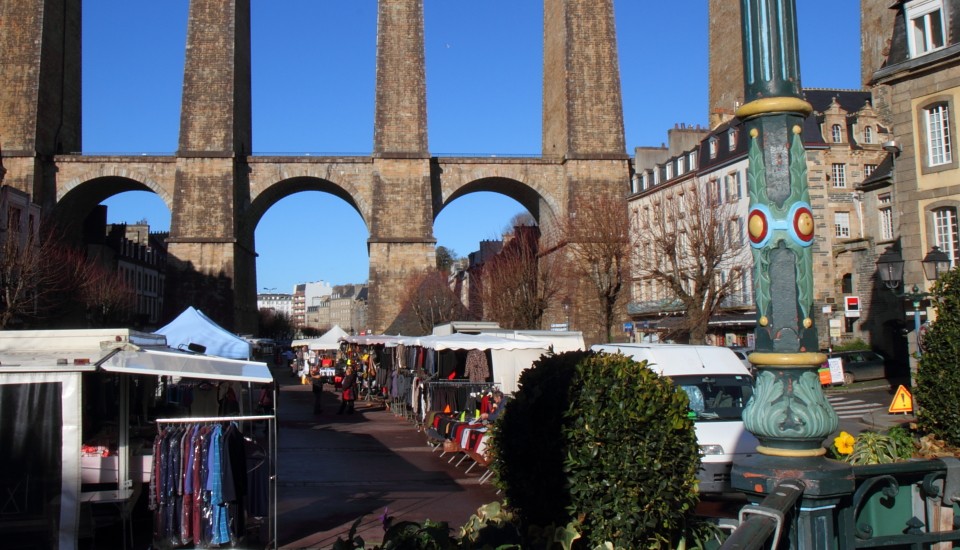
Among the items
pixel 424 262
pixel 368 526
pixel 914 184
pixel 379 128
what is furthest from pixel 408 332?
pixel 368 526

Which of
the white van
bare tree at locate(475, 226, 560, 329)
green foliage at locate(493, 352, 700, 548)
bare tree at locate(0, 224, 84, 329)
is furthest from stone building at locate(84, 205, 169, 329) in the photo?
green foliage at locate(493, 352, 700, 548)

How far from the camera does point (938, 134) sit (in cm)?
1708

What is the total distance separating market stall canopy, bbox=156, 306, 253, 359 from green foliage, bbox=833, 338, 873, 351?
2377cm

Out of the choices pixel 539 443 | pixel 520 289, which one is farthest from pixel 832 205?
pixel 539 443

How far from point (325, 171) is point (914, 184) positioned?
28850 millimetres

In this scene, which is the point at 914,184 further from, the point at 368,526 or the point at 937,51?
the point at 368,526

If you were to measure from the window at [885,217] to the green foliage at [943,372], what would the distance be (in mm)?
21305

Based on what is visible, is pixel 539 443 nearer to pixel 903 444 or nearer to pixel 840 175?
pixel 903 444

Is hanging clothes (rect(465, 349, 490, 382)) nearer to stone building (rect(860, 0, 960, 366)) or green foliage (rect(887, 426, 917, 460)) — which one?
stone building (rect(860, 0, 960, 366))

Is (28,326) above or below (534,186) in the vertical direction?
below

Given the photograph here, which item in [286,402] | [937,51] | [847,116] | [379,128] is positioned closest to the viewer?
[937,51]

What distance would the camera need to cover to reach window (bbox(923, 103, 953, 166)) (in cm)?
1691

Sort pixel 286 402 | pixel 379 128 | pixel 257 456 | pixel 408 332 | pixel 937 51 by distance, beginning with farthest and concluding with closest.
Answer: pixel 379 128
pixel 408 332
pixel 286 402
pixel 937 51
pixel 257 456

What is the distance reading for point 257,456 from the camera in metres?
7.70
